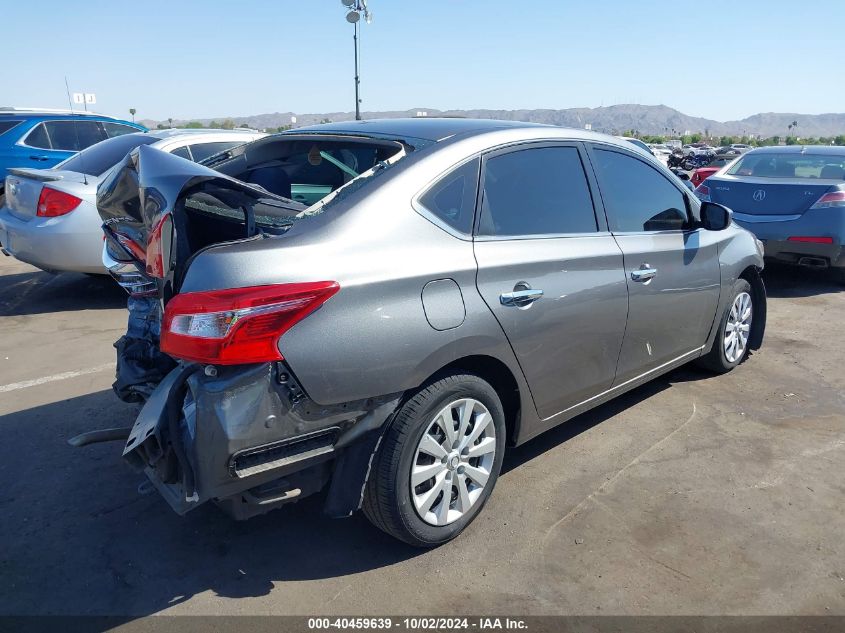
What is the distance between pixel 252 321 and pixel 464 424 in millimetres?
1074

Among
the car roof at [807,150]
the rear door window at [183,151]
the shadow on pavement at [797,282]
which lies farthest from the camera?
the car roof at [807,150]

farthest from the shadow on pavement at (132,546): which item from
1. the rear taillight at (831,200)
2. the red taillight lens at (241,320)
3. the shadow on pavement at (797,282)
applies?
the rear taillight at (831,200)

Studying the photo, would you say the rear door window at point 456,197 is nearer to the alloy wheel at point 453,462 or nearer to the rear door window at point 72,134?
the alloy wheel at point 453,462

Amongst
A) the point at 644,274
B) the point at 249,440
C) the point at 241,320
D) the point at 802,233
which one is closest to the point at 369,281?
the point at 241,320

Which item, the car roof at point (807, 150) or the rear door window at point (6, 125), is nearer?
the car roof at point (807, 150)

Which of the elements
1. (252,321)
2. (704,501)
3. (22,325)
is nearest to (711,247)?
(704,501)

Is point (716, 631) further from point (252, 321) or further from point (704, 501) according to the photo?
point (252, 321)

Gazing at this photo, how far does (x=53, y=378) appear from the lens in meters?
4.93

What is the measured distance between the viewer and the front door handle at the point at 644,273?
12.2ft

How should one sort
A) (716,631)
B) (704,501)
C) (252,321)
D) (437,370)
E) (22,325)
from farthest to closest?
(22,325), (704,501), (437,370), (716,631), (252,321)

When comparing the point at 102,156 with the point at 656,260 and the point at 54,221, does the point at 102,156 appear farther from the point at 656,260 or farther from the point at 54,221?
the point at 656,260

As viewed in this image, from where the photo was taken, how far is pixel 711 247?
14.7ft

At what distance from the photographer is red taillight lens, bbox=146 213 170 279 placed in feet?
8.76

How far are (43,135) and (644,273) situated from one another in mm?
9751
